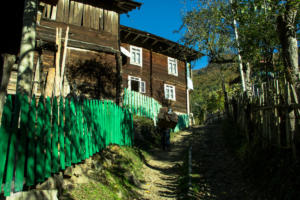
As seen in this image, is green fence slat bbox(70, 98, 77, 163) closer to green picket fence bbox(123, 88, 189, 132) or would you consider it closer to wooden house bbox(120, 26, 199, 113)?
green picket fence bbox(123, 88, 189, 132)

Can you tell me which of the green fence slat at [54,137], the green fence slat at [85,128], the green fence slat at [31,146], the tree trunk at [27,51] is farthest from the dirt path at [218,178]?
the tree trunk at [27,51]

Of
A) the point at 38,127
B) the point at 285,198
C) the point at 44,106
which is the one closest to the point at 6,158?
the point at 38,127

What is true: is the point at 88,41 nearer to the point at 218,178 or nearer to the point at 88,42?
the point at 88,42

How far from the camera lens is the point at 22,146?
3490 millimetres

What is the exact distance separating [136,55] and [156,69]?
257 centimetres

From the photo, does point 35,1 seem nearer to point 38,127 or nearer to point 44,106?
point 44,106

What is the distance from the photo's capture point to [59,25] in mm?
13430

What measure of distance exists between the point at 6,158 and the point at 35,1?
3806 millimetres

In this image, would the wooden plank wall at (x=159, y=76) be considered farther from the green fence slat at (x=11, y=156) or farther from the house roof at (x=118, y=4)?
the green fence slat at (x=11, y=156)

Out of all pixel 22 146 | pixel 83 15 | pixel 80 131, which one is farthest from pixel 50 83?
pixel 83 15

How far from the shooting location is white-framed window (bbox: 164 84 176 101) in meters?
24.0

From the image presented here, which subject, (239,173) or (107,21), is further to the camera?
(107,21)

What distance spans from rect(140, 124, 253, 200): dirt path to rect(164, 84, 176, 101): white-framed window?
13.6 m

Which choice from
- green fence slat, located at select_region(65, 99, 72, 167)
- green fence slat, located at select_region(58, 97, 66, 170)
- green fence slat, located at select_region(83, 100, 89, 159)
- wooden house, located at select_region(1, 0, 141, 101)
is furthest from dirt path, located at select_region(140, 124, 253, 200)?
wooden house, located at select_region(1, 0, 141, 101)
